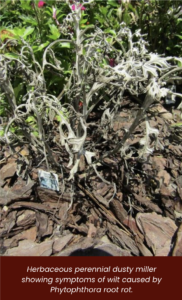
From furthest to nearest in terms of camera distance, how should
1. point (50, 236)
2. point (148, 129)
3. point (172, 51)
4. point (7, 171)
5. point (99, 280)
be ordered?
point (172, 51)
point (7, 171)
point (50, 236)
point (99, 280)
point (148, 129)

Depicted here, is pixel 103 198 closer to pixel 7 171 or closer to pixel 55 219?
pixel 55 219

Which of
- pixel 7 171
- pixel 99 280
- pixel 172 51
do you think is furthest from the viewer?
pixel 172 51

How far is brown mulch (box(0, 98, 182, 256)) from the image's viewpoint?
116 centimetres

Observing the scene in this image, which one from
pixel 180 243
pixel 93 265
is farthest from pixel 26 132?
pixel 180 243

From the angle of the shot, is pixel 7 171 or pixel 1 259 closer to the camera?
pixel 1 259

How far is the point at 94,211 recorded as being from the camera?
1.29 metres

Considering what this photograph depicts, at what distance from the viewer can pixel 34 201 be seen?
1.33m

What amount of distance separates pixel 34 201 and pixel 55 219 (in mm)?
142

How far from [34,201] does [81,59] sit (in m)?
0.67

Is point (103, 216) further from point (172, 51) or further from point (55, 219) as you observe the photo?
point (172, 51)

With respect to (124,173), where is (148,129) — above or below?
above

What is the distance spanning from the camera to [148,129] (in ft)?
3.08

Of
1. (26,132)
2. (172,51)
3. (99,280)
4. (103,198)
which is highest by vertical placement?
(172,51)

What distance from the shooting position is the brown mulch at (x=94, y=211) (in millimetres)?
1155
